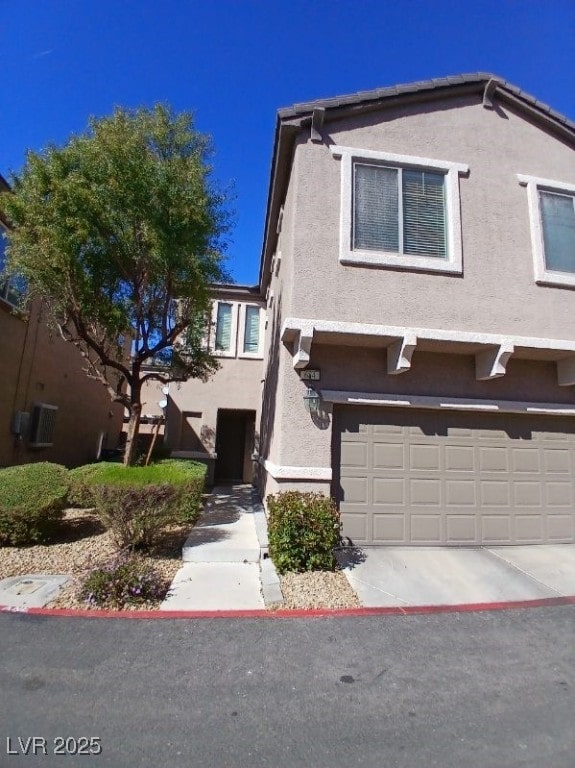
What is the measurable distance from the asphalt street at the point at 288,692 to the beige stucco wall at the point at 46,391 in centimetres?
769

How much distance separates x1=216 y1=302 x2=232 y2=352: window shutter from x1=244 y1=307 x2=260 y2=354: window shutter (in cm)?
58

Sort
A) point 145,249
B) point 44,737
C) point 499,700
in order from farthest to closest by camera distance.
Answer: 1. point 145,249
2. point 499,700
3. point 44,737

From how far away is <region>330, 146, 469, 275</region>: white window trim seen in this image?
7023 millimetres

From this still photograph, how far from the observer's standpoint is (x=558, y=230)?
8008 millimetres

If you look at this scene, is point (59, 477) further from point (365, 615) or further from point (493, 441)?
point (493, 441)

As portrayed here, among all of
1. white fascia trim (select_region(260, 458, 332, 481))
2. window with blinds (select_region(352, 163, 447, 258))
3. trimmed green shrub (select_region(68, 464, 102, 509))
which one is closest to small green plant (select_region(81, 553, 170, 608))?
white fascia trim (select_region(260, 458, 332, 481))

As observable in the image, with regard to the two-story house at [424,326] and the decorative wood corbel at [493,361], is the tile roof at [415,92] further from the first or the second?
the decorative wood corbel at [493,361]

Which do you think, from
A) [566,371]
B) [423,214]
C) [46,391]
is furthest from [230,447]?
[566,371]

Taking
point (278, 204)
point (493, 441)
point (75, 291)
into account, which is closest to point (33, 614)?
point (75, 291)

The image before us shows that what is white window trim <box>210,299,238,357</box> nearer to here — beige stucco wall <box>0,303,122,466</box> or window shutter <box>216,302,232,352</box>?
window shutter <box>216,302,232,352</box>

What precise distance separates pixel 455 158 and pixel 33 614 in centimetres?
958

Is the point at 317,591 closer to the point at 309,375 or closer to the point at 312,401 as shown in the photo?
the point at 312,401

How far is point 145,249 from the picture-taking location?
8.27 metres

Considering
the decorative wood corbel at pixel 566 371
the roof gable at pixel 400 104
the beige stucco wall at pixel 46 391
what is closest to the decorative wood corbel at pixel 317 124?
the roof gable at pixel 400 104
